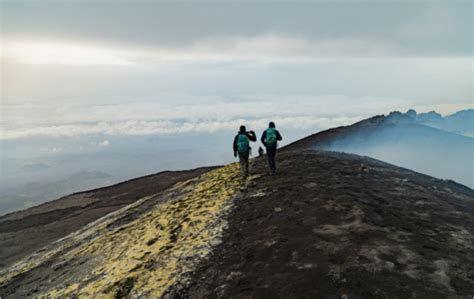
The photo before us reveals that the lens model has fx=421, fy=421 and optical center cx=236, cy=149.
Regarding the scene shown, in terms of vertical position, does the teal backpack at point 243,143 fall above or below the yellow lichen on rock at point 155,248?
above

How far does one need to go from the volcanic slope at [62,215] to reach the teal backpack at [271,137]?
25.4 metres

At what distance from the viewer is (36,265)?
1035 inches

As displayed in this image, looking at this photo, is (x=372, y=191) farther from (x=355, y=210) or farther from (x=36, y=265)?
(x=36, y=265)

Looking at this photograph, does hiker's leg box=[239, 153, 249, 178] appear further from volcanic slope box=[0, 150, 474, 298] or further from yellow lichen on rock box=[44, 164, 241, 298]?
volcanic slope box=[0, 150, 474, 298]

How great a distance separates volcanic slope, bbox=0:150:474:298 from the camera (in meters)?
13.8

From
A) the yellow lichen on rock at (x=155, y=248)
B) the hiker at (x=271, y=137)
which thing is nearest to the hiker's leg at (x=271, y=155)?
the hiker at (x=271, y=137)

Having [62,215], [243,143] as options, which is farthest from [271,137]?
[62,215]

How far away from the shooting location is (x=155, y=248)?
20.4m

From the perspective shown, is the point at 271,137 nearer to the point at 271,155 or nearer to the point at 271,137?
A: the point at 271,137

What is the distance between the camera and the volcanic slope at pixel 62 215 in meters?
42.3

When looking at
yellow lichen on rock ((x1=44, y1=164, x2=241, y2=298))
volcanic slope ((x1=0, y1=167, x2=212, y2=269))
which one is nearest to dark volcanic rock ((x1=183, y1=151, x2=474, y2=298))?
yellow lichen on rock ((x1=44, y1=164, x2=241, y2=298))

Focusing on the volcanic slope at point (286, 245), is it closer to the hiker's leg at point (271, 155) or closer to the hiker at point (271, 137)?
the hiker's leg at point (271, 155)

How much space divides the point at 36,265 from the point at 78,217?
23991 millimetres

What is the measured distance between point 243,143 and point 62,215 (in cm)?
3787
